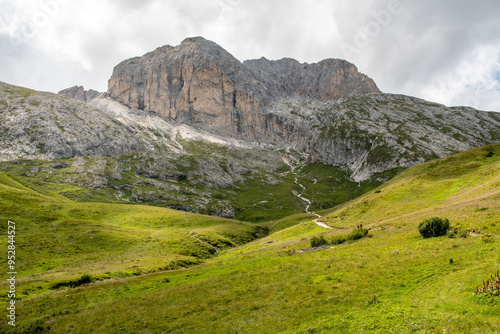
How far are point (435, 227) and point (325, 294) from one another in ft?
61.1

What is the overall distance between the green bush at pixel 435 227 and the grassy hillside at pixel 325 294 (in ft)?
4.47

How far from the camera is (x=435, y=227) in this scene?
31.0 meters

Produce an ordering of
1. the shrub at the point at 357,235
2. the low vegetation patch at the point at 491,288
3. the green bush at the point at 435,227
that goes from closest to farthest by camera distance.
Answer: the low vegetation patch at the point at 491,288 → the green bush at the point at 435,227 → the shrub at the point at 357,235

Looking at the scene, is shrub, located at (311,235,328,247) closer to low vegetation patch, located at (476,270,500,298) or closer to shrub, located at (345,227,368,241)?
shrub, located at (345,227,368,241)

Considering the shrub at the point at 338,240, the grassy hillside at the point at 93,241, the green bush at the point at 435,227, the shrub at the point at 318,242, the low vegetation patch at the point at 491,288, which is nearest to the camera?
the low vegetation patch at the point at 491,288

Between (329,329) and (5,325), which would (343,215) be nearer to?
(329,329)

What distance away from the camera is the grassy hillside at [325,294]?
645 inches

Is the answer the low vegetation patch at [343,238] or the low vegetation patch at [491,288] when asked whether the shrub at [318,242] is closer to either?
the low vegetation patch at [343,238]

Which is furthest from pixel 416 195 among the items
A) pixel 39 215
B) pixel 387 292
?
pixel 39 215

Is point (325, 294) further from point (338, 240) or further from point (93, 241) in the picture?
point (93, 241)

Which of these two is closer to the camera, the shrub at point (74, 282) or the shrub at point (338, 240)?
the shrub at point (74, 282)

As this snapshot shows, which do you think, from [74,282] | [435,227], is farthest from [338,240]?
[74,282]

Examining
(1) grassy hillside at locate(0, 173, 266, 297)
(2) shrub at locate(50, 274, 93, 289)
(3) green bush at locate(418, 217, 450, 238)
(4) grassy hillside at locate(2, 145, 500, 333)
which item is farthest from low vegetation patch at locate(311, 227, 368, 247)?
(2) shrub at locate(50, 274, 93, 289)

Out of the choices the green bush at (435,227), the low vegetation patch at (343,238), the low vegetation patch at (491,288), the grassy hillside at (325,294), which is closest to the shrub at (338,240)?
the low vegetation patch at (343,238)
